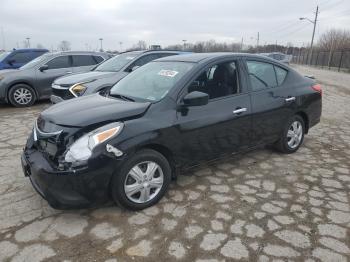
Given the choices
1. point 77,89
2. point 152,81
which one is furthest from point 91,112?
point 77,89

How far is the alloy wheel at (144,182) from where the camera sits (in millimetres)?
3312

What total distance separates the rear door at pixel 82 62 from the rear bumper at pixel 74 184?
7576 millimetres

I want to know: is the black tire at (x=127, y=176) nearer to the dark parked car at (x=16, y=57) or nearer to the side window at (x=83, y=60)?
the side window at (x=83, y=60)

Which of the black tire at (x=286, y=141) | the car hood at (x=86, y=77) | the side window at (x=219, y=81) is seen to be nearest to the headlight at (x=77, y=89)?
the car hood at (x=86, y=77)

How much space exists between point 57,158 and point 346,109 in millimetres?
8813

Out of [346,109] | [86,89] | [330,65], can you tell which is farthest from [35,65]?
[330,65]

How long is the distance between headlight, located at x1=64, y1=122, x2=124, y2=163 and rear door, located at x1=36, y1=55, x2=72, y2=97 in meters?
7.29

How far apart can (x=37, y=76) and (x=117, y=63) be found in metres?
2.76

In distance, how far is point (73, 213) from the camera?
11.2 feet

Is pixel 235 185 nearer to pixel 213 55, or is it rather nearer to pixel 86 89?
pixel 213 55

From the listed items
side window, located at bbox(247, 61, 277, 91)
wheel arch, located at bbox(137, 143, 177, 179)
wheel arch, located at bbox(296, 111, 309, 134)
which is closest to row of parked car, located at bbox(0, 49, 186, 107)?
side window, located at bbox(247, 61, 277, 91)

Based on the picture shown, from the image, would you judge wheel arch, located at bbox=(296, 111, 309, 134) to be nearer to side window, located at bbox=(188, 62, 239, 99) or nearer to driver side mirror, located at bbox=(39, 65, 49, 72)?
side window, located at bbox=(188, 62, 239, 99)

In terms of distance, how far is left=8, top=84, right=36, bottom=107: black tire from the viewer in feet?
30.1

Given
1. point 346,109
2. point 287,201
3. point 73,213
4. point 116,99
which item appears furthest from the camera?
point 346,109
